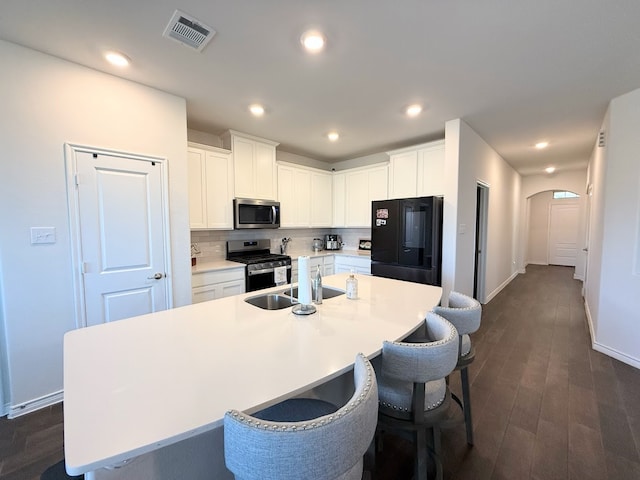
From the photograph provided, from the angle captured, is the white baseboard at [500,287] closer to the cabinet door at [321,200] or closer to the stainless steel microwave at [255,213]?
the cabinet door at [321,200]

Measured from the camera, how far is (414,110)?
9.54 ft

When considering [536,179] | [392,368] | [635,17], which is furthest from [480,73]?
[536,179]

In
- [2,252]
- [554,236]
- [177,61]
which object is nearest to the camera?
[2,252]

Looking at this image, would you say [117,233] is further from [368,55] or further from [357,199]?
[357,199]

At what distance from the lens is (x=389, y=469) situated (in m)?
1.52

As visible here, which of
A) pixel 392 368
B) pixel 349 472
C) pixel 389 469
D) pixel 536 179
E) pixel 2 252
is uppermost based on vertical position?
pixel 536 179

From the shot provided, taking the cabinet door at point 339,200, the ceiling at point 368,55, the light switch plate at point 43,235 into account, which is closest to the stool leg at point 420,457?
the ceiling at point 368,55

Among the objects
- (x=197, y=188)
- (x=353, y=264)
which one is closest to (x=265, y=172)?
(x=197, y=188)

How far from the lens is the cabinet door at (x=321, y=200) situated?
4664 mm

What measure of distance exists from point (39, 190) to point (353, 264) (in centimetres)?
369

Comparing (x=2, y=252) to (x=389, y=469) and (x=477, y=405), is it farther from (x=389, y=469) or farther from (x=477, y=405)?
(x=477, y=405)

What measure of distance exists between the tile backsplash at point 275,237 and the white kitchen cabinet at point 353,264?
0.68 metres

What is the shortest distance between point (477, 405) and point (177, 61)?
3.54 metres

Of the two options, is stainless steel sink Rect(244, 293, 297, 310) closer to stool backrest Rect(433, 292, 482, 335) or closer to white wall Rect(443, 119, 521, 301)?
stool backrest Rect(433, 292, 482, 335)
